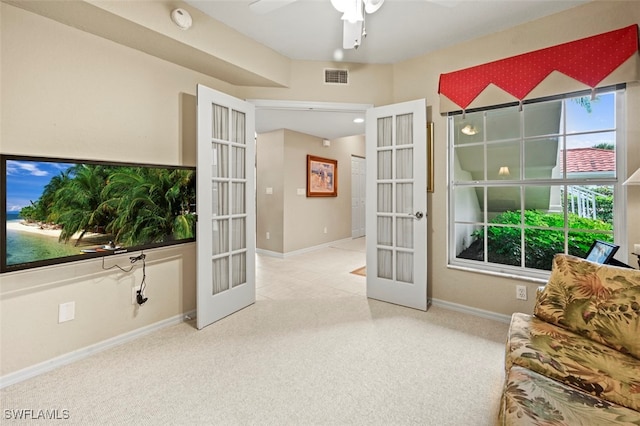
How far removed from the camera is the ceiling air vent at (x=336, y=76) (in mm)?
3254

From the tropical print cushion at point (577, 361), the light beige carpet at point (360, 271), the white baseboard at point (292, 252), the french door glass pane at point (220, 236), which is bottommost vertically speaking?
the light beige carpet at point (360, 271)

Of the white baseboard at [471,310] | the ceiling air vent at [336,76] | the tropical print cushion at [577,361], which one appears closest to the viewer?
the tropical print cushion at [577,361]

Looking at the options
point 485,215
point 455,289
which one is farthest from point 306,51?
point 455,289

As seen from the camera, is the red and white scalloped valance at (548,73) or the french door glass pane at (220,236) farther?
the french door glass pane at (220,236)

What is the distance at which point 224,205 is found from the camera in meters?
2.83

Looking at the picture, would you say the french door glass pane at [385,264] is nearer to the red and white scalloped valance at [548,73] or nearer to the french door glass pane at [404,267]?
the french door glass pane at [404,267]

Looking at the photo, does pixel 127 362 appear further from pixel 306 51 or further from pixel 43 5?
pixel 306 51

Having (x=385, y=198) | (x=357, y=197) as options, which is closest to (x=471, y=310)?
(x=385, y=198)

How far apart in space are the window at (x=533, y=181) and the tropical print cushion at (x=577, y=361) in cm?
136

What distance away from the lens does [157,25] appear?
6.88ft

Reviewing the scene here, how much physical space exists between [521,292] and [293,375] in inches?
82.1

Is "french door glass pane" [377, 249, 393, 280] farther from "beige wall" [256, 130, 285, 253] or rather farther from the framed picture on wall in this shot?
the framed picture on wall

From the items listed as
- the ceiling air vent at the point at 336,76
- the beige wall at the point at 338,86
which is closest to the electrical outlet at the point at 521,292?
the beige wall at the point at 338,86

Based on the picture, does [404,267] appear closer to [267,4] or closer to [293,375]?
[293,375]
